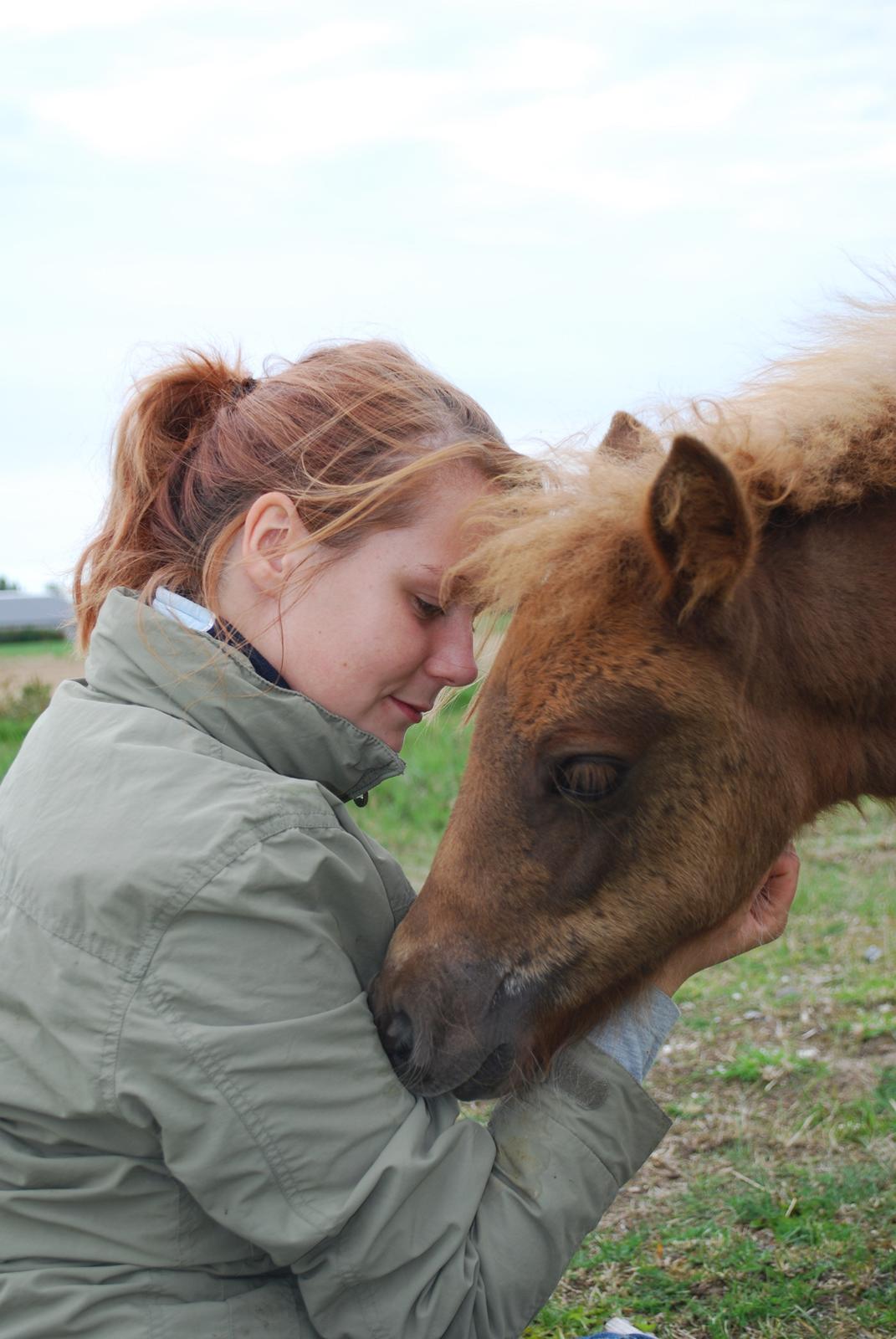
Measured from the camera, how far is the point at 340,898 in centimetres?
243

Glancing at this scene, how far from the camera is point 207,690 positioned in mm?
2447

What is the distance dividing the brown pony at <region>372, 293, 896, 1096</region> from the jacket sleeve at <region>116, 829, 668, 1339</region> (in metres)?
0.18

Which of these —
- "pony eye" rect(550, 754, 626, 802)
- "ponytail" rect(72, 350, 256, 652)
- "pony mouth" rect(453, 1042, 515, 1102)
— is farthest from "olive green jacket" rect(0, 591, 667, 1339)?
"ponytail" rect(72, 350, 256, 652)

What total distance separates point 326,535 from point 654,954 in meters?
1.19

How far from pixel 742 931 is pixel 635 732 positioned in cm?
67

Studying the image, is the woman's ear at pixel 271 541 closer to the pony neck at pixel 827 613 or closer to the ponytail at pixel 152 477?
the ponytail at pixel 152 477

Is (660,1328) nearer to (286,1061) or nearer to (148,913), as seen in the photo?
(286,1061)

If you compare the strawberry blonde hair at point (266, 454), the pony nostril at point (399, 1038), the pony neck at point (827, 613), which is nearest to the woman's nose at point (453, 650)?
the strawberry blonde hair at point (266, 454)

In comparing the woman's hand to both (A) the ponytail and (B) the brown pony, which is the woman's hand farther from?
(A) the ponytail

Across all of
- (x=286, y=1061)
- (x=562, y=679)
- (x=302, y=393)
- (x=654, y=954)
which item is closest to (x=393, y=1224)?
(x=286, y=1061)

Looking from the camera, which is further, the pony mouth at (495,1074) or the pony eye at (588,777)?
the pony mouth at (495,1074)

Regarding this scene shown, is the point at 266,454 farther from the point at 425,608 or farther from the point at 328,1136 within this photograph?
the point at 328,1136

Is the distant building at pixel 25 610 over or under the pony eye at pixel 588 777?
under

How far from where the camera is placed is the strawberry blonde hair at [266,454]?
2715mm
